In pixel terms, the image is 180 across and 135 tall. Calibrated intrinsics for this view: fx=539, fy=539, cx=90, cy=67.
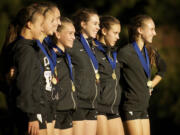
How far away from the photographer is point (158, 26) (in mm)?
14305

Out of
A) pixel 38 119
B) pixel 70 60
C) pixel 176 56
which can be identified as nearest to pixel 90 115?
pixel 70 60

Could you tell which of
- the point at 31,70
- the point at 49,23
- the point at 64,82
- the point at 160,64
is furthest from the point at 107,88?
the point at 31,70

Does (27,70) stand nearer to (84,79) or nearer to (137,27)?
(84,79)

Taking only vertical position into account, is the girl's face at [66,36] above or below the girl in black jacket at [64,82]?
above

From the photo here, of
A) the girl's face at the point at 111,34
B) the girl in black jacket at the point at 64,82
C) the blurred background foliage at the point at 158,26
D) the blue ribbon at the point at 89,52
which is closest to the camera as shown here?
the girl in black jacket at the point at 64,82

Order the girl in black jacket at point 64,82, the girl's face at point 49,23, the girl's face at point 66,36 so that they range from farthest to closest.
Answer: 1. the girl's face at point 66,36
2. the girl in black jacket at point 64,82
3. the girl's face at point 49,23

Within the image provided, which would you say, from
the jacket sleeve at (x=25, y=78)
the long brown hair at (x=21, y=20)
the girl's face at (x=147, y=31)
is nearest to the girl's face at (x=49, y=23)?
the long brown hair at (x=21, y=20)

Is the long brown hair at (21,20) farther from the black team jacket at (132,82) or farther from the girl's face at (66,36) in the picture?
the black team jacket at (132,82)

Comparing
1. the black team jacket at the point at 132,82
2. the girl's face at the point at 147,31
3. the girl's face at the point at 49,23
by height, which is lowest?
the black team jacket at the point at 132,82

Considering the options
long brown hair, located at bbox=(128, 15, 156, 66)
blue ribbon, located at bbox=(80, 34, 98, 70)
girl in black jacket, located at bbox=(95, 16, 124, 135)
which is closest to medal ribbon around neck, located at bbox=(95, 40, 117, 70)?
girl in black jacket, located at bbox=(95, 16, 124, 135)

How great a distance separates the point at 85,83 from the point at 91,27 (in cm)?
80

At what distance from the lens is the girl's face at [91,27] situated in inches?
286

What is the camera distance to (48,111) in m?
5.86

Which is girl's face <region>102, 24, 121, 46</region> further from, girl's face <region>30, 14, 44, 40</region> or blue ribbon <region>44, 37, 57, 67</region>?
girl's face <region>30, 14, 44, 40</region>
